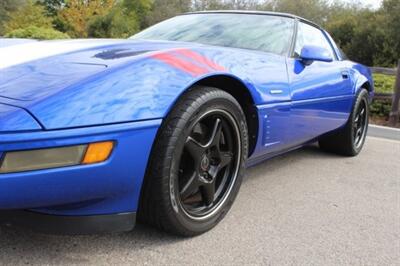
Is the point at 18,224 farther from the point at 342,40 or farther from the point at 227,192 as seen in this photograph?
→ the point at 342,40

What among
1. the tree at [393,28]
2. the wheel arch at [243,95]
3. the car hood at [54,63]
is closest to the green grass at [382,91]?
the wheel arch at [243,95]

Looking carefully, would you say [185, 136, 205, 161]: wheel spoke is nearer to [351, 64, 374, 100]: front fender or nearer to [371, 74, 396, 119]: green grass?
[351, 64, 374, 100]: front fender

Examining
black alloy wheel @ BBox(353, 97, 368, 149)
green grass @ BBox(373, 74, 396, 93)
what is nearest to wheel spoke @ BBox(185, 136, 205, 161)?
black alloy wheel @ BBox(353, 97, 368, 149)

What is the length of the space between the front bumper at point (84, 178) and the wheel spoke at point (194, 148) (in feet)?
1.01

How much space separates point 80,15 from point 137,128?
3394 centimetres

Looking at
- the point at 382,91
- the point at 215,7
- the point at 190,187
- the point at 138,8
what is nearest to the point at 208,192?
the point at 190,187

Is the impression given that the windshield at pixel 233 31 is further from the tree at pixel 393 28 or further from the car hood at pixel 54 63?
the tree at pixel 393 28

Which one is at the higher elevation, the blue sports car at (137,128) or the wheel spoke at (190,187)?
the blue sports car at (137,128)

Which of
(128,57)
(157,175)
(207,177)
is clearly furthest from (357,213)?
(128,57)

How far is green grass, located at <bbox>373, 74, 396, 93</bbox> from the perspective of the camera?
284 inches

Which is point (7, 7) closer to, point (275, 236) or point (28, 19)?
point (28, 19)

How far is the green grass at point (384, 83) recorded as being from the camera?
7.21 metres

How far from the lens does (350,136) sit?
162 inches

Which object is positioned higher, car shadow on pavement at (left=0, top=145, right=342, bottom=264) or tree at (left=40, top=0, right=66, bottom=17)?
tree at (left=40, top=0, right=66, bottom=17)
